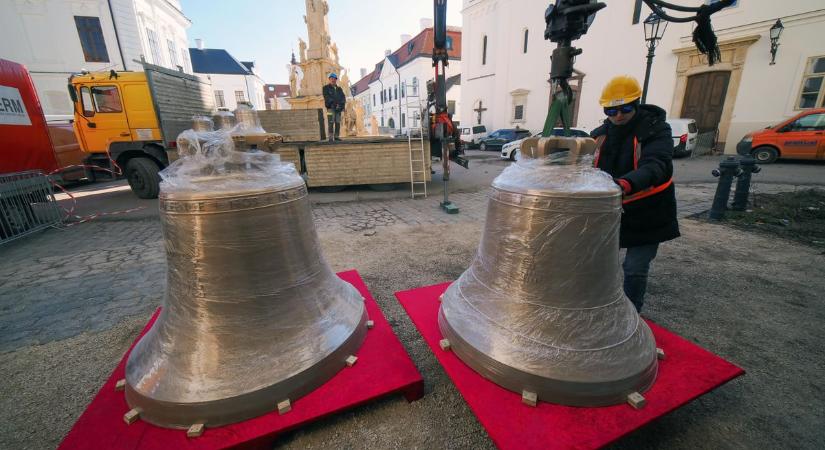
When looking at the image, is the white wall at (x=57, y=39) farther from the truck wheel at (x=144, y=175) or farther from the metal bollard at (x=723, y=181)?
the metal bollard at (x=723, y=181)

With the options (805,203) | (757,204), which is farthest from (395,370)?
(805,203)

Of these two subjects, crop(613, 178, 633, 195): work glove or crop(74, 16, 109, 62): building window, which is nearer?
crop(613, 178, 633, 195): work glove

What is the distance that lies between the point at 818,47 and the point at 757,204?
39.2ft

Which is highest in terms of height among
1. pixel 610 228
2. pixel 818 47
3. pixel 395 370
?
pixel 818 47

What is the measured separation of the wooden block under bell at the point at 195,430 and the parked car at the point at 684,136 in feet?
53.2

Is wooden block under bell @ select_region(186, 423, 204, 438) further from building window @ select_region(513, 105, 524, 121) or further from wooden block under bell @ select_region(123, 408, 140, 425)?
building window @ select_region(513, 105, 524, 121)

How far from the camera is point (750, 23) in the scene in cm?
1285

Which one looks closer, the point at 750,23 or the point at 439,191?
the point at 439,191

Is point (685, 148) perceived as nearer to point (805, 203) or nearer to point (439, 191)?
point (805, 203)

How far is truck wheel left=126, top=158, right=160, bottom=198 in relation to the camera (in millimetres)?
8312

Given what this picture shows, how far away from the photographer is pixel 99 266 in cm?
417

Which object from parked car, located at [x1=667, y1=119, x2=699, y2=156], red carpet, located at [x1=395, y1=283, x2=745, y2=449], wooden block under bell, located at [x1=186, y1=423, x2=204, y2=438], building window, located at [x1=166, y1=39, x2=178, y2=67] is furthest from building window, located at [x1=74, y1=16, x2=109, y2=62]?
parked car, located at [x1=667, y1=119, x2=699, y2=156]

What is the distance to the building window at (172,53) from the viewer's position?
23.0 m

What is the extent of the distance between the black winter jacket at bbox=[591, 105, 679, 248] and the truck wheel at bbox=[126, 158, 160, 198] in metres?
10.1
